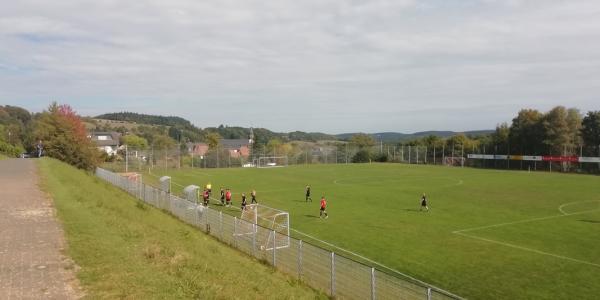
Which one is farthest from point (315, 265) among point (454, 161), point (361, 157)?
point (361, 157)

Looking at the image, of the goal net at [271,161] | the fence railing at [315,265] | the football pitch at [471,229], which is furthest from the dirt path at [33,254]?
the goal net at [271,161]

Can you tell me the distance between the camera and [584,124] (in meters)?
81.2

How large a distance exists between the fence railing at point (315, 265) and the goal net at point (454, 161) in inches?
2708

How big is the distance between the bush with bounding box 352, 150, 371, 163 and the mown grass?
7987 centimetres

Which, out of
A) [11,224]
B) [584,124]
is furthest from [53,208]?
[584,124]

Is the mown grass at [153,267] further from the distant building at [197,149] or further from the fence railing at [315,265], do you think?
the distant building at [197,149]

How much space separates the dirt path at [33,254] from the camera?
9.96m

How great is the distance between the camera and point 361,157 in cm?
9900

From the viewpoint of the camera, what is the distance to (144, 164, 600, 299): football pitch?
18.2 m

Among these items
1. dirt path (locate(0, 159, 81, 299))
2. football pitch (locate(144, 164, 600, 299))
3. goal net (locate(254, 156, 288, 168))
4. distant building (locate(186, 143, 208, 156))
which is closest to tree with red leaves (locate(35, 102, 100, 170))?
football pitch (locate(144, 164, 600, 299))

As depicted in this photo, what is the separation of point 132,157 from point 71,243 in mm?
76967

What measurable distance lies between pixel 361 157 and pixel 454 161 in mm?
18228

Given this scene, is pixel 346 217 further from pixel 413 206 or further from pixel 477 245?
pixel 477 245

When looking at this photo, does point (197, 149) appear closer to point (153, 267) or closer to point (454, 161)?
point (454, 161)
